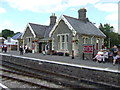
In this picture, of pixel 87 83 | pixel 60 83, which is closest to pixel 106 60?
pixel 87 83

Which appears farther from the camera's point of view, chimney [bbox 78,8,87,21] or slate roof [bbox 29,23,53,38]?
slate roof [bbox 29,23,53,38]

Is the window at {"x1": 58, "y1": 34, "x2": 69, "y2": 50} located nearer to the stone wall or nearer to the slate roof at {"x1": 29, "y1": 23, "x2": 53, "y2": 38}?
the slate roof at {"x1": 29, "y1": 23, "x2": 53, "y2": 38}

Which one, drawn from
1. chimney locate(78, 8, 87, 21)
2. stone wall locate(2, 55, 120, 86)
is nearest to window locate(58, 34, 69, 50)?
chimney locate(78, 8, 87, 21)

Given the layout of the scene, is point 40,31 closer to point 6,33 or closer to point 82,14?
point 82,14

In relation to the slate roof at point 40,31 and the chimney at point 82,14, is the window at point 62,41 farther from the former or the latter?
the chimney at point 82,14

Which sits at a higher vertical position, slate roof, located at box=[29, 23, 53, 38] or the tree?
the tree

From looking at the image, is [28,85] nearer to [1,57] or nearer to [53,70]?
[53,70]

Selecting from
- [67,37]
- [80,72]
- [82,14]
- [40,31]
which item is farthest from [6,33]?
[80,72]

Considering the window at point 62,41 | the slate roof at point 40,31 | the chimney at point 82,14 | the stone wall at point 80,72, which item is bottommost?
the stone wall at point 80,72

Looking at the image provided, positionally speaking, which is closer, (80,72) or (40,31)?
(80,72)

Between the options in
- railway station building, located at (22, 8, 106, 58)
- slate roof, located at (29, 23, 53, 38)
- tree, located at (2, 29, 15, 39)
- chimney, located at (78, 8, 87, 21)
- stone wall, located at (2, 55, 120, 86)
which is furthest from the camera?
tree, located at (2, 29, 15, 39)

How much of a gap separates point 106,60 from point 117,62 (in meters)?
1.25

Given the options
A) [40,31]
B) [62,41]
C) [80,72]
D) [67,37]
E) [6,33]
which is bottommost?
[80,72]

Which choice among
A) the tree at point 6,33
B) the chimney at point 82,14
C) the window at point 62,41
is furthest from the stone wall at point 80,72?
the tree at point 6,33
